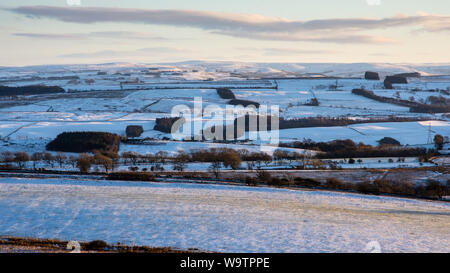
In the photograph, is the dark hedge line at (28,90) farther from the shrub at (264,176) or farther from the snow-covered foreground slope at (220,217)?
the shrub at (264,176)

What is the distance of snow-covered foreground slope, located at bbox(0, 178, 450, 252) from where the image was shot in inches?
580

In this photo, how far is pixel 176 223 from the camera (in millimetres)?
16500

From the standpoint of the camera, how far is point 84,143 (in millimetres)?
33969

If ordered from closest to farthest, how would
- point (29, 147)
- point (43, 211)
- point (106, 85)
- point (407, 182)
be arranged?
point (43, 211) → point (407, 182) → point (29, 147) → point (106, 85)

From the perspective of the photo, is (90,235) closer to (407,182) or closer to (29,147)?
(407,182)

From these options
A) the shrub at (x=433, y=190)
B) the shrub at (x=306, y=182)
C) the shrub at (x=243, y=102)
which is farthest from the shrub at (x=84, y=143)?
the shrub at (x=243, y=102)

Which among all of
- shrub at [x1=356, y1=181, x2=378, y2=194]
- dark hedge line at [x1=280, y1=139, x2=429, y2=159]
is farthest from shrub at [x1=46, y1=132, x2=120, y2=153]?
shrub at [x1=356, y1=181, x2=378, y2=194]

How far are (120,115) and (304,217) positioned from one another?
1568 inches

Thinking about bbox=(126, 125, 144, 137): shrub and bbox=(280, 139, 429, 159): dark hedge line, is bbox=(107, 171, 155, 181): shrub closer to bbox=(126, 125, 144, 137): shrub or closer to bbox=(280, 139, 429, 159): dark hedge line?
bbox=(280, 139, 429, 159): dark hedge line

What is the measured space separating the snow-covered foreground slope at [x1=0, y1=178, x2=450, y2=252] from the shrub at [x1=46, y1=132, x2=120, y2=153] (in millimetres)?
10582

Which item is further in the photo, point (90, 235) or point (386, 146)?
point (386, 146)

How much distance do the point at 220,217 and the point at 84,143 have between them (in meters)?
19.9
